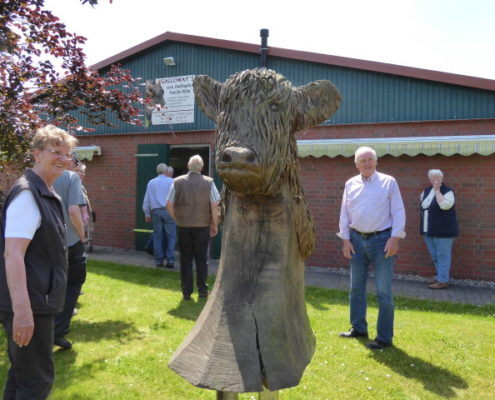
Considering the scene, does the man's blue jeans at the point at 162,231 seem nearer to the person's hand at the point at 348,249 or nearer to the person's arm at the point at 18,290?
the person's hand at the point at 348,249

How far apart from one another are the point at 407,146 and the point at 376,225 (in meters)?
4.01

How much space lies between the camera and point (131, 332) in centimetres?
487

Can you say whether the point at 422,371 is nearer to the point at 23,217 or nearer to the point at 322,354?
the point at 322,354

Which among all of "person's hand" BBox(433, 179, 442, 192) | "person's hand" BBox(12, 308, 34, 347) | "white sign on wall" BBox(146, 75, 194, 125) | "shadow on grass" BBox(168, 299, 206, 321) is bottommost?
"shadow on grass" BBox(168, 299, 206, 321)

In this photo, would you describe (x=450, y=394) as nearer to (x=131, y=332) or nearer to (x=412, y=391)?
(x=412, y=391)

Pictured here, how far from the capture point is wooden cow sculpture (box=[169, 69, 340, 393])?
1.51 meters

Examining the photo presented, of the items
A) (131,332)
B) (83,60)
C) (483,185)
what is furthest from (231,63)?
(131,332)

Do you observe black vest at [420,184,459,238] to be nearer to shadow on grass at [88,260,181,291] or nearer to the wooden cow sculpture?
shadow on grass at [88,260,181,291]

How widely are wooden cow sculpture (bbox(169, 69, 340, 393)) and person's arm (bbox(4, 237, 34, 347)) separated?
1017mm

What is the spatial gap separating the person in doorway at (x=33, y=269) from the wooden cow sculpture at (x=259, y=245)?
1089mm

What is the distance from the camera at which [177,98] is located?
10.5 meters

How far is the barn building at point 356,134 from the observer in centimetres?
770

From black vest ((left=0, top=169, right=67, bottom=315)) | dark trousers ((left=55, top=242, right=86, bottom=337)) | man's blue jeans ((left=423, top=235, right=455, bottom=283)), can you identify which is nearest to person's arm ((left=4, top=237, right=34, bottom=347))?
black vest ((left=0, top=169, right=67, bottom=315))

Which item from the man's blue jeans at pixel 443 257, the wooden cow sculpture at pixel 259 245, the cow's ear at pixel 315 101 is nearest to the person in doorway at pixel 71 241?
the wooden cow sculpture at pixel 259 245
